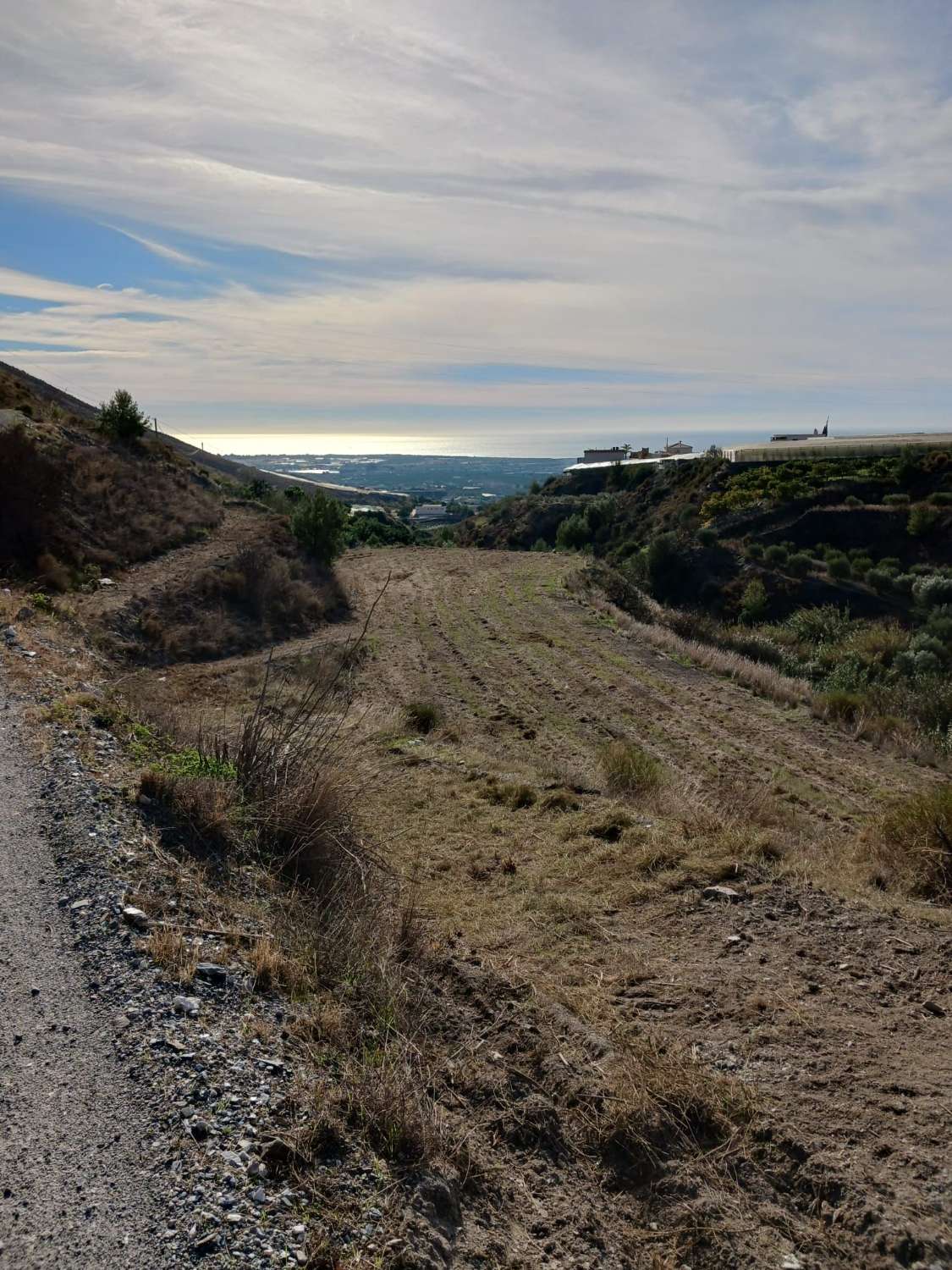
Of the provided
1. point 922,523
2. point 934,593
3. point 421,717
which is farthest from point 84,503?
point 922,523

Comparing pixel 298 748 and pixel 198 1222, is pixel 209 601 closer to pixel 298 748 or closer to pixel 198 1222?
pixel 298 748

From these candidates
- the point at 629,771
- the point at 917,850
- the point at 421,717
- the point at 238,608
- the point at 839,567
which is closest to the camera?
the point at 917,850

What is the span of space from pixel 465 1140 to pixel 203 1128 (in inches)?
43.6

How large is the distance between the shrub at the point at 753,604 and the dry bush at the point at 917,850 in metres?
29.1

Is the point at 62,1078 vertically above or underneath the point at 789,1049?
above

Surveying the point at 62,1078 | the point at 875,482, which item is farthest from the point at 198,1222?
the point at 875,482

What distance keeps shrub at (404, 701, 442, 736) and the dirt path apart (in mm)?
8878

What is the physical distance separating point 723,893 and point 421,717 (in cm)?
805

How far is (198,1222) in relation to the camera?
2.76m

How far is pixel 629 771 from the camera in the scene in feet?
33.5

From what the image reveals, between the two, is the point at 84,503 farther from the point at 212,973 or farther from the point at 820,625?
the point at 820,625

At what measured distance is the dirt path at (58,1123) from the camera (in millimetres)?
2611

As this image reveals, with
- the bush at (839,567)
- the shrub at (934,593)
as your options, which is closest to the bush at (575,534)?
the bush at (839,567)

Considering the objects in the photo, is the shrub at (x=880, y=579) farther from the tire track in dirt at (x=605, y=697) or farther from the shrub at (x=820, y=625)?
the tire track in dirt at (x=605, y=697)
